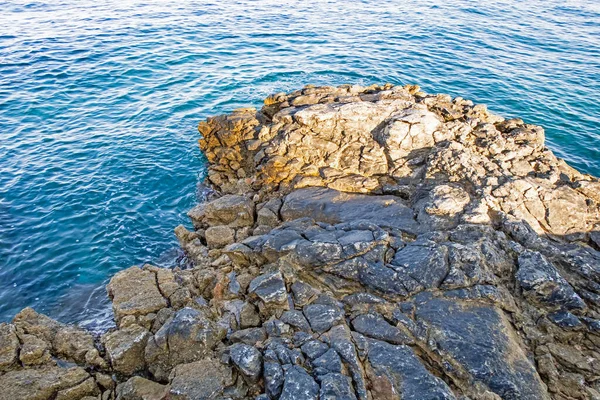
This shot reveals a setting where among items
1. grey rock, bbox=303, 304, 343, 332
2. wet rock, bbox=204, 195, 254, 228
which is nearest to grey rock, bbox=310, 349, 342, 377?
grey rock, bbox=303, 304, 343, 332

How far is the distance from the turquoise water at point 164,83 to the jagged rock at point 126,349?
3.19 m

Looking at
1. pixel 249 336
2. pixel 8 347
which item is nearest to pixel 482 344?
pixel 249 336

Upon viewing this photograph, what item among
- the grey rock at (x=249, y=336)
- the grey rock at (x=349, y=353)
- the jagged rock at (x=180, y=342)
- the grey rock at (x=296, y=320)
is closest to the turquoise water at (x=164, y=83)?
the jagged rock at (x=180, y=342)

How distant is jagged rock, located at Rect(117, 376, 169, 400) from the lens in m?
9.45

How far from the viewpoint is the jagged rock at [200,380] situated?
920cm

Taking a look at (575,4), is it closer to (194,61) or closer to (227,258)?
(194,61)

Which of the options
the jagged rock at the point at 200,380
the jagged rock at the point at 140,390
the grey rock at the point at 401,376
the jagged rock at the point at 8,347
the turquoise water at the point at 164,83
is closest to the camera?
the grey rock at the point at 401,376

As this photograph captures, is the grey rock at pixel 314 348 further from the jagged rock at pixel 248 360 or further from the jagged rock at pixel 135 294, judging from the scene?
the jagged rock at pixel 135 294

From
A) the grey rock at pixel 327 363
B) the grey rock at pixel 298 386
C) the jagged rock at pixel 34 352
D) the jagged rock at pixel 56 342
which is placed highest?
the grey rock at pixel 298 386

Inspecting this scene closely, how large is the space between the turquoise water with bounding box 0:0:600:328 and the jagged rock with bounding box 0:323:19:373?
3001mm

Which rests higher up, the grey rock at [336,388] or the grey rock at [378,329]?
the grey rock at [336,388]

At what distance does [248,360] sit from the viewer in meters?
9.53

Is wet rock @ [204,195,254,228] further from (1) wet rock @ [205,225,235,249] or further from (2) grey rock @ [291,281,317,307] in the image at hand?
(2) grey rock @ [291,281,317,307]

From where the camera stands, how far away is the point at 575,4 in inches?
1996
